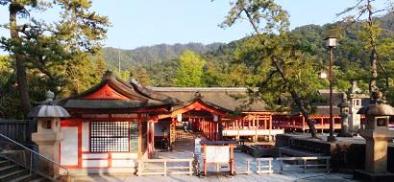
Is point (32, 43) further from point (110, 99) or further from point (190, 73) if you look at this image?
point (190, 73)

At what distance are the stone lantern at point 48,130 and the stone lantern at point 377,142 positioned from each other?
39.4ft

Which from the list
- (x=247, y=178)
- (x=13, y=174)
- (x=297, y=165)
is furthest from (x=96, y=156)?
(x=297, y=165)

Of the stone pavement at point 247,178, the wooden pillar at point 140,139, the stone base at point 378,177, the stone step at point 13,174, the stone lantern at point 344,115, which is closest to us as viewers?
the stone step at point 13,174

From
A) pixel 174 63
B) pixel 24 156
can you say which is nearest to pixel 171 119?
pixel 24 156

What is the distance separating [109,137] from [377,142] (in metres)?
11.3

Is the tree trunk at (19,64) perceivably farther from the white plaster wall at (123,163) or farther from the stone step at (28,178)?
the stone step at (28,178)

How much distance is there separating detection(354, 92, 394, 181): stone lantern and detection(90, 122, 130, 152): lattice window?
10.2 meters

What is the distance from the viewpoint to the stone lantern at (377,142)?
57.7 feet

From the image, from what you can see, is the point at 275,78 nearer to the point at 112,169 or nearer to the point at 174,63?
the point at 112,169

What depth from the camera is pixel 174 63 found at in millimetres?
137375

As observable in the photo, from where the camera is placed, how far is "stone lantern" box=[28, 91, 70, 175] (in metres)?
16.5

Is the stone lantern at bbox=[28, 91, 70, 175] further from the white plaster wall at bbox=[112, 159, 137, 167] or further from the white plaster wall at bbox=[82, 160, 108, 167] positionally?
the white plaster wall at bbox=[112, 159, 137, 167]

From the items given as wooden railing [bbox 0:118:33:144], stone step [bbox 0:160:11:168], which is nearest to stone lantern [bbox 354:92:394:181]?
stone step [bbox 0:160:11:168]

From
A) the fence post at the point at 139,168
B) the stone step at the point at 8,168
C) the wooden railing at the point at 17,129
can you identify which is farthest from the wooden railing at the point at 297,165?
the wooden railing at the point at 17,129
